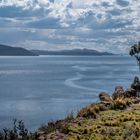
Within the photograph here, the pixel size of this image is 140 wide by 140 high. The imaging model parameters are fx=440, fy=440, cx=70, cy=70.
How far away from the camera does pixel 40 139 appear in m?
16.3

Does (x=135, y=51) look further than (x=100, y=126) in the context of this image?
Yes

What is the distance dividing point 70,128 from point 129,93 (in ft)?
54.2

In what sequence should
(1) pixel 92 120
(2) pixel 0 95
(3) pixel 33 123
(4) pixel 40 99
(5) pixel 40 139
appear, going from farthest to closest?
(2) pixel 0 95 < (4) pixel 40 99 < (3) pixel 33 123 < (1) pixel 92 120 < (5) pixel 40 139

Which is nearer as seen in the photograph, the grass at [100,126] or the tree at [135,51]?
the grass at [100,126]

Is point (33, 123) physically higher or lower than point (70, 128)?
lower

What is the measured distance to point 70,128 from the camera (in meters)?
17.4

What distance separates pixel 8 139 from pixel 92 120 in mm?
4628

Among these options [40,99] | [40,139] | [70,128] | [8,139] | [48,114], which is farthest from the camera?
[40,99]

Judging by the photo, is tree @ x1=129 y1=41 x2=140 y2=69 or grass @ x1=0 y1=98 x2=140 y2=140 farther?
tree @ x1=129 y1=41 x2=140 y2=69

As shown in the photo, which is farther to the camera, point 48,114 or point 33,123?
point 48,114

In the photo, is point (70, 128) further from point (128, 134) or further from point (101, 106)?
point (101, 106)

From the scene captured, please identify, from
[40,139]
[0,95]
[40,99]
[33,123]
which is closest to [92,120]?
[40,139]

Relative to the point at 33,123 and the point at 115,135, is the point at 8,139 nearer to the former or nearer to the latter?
the point at 115,135

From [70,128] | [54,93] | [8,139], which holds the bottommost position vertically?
[54,93]
